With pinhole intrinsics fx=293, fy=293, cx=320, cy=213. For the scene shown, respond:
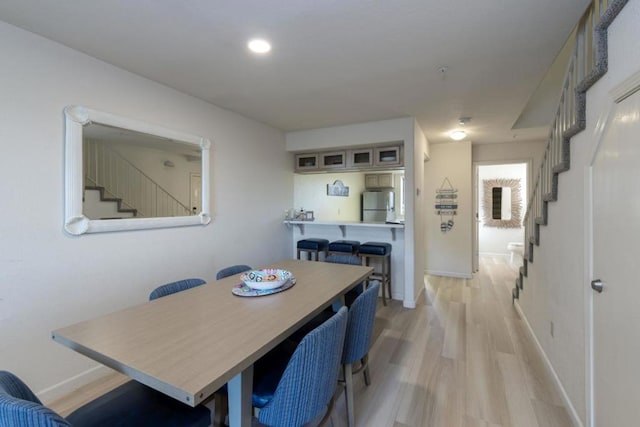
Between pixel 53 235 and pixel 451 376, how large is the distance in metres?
3.07

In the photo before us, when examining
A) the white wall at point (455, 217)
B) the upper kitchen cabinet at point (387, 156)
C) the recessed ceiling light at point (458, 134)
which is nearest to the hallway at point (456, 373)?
the white wall at point (455, 217)

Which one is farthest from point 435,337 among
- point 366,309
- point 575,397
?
point 366,309

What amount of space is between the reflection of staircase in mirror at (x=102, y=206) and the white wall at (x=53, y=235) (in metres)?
0.15

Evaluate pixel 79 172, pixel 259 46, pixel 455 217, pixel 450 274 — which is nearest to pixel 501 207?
pixel 455 217

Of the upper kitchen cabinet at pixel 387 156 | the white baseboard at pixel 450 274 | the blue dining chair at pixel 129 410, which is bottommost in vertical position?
the white baseboard at pixel 450 274

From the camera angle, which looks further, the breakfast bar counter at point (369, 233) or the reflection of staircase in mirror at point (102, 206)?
the breakfast bar counter at point (369, 233)

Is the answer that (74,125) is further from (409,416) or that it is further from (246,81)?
(409,416)

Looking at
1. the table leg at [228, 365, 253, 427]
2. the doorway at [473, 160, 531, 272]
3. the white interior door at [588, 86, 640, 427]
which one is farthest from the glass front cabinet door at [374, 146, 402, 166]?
the doorway at [473, 160, 531, 272]

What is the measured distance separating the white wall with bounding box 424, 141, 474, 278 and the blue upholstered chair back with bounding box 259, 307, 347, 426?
459cm

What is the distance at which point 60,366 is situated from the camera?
2.09 m

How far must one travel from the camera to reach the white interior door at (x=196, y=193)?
3.00 metres

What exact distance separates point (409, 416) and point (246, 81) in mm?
2868

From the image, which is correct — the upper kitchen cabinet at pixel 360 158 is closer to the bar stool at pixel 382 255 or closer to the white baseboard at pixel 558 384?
the bar stool at pixel 382 255

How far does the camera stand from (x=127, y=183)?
2.46 metres
